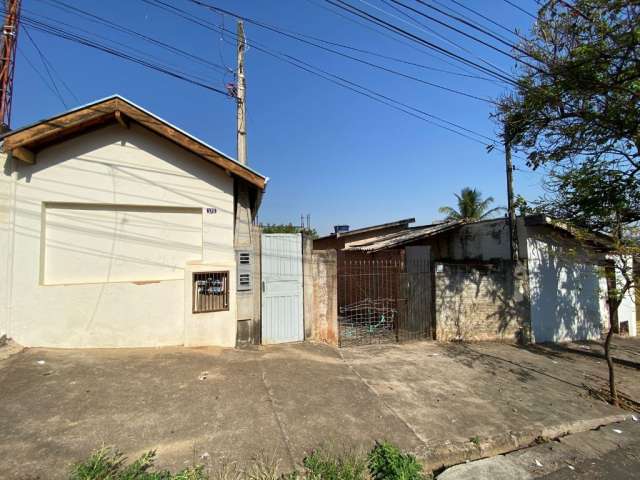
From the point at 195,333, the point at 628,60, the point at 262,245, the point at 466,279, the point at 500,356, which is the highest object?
the point at 628,60

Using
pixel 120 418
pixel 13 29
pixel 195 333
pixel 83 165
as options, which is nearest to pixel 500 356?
pixel 195 333

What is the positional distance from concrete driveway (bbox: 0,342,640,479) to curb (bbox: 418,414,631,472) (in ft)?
0.05

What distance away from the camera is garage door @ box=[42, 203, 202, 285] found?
5.96 meters

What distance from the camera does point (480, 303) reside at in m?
9.16

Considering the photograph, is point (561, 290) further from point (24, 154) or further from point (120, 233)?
point (24, 154)

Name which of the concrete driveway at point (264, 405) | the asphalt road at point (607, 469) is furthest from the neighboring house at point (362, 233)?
the asphalt road at point (607, 469)

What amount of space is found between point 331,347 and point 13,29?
12.8 meters

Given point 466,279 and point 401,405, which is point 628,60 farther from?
point 401,405

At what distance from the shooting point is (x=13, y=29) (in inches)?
360

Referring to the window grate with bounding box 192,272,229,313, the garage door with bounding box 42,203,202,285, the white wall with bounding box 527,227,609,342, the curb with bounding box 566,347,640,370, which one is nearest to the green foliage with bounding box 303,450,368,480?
the window grate with bounding box 192,272,229,313

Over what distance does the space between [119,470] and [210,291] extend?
3.87 m

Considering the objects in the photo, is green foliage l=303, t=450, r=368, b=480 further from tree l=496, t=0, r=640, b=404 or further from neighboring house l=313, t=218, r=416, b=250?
neighboring house l=313, t=218, r=416, b=250

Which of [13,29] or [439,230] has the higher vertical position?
[13,29]

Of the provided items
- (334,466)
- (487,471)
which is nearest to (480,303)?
(487,471)
